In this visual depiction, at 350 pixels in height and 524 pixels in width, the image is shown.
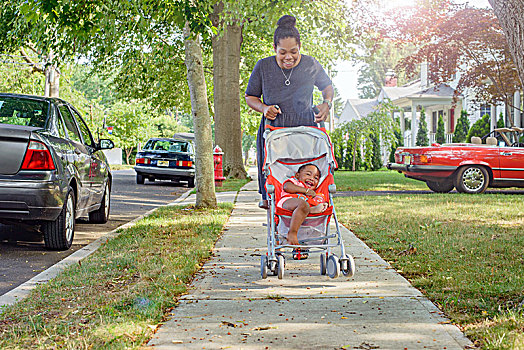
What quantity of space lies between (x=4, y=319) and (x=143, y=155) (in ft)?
54.6

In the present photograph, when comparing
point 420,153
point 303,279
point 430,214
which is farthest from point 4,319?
point 420,153

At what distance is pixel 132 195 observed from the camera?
1673 centimetres

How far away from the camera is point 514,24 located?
5.19 meters

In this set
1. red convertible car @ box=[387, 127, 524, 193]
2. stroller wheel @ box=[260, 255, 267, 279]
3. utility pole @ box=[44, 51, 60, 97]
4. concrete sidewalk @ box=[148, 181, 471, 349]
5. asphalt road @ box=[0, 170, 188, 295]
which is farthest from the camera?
utility pole @ box=[44, 51, 60, 97]

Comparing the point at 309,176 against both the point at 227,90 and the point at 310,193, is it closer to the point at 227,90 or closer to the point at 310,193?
the point at 310,193

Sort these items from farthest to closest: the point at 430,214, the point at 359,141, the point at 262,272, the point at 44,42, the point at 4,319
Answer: the point at 359,141, the point at 44,42, the point at 430,214, the point at 262,272, the point at 4,319

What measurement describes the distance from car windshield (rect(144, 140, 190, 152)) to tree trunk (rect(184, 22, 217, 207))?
10158 millimetres

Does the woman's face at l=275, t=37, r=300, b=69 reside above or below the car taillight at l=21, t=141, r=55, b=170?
above

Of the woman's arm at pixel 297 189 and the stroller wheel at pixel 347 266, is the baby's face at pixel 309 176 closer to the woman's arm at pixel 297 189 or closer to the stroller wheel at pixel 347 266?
the woman's arm at pixel 297 189

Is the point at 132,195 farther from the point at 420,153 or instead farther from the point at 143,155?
the point at 420,153

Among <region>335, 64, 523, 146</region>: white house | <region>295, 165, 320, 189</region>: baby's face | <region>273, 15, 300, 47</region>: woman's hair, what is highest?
<region>335, 64, 523, 146</region>: white house

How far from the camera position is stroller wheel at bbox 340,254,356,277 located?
Answer: 17.5 feet

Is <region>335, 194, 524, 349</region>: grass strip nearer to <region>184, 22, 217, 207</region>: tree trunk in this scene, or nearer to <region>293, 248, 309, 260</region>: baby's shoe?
<region>293, 248, 309, 260</region>: baby's shoe

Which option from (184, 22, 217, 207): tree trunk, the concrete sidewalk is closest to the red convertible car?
(184, 22, 217, 207): tree trunk
